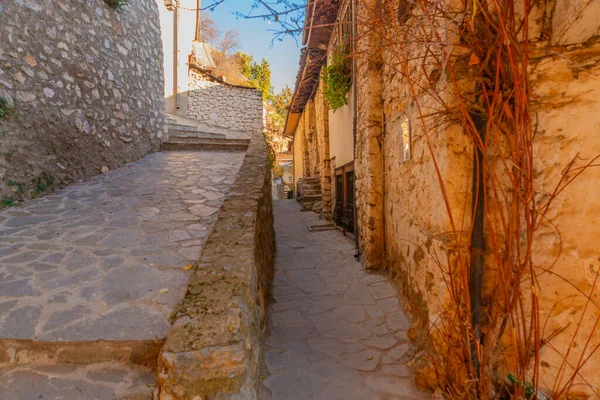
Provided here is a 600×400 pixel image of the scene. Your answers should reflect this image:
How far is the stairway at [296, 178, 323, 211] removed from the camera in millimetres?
9594

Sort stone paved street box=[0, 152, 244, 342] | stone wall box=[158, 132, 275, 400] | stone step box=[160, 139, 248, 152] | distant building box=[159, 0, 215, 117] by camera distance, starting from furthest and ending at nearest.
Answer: distant building box=[159, 0, 215, 117] < stone step box=[160, 139, 248, 152] < stone paved street box=[0, 152, 244, 342] < stone wall box=[158, 132, 275, 400]

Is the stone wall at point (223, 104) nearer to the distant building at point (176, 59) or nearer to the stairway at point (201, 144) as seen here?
the distant building at point (176, 59)

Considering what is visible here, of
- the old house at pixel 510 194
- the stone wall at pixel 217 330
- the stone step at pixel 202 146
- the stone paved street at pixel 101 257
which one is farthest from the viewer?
the stone step at pixel 202 146

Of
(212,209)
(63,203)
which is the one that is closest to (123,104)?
(63,203)

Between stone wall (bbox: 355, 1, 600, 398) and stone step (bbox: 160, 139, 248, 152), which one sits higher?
stone step (bbox: 160, 139, 248, 152)

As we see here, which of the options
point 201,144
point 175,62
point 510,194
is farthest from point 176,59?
point 510,194

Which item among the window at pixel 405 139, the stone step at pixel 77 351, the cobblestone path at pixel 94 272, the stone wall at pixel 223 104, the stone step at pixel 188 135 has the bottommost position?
the stone step at pixel 77 351

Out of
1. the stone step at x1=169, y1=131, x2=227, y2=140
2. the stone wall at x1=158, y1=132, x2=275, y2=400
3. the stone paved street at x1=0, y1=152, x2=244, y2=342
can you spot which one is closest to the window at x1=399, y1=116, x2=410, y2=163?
the stone wall at x1=158, y1=132, x2=275, y2=400

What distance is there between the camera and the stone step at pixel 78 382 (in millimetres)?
1426

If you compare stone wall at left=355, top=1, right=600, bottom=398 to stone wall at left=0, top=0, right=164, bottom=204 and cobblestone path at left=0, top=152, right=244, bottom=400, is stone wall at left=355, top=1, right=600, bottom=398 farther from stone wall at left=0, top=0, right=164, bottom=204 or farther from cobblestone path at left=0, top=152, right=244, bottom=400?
stone wall at left=0, top=0, right=164, bottom=204

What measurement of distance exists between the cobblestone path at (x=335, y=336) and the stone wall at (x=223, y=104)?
925 cm

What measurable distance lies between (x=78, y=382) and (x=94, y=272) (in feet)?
2.90

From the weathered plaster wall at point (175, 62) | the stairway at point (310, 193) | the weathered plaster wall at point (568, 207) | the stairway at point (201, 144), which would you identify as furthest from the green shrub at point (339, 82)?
the weathered plaster wall at point (175, 62)

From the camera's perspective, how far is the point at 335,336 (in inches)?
107
